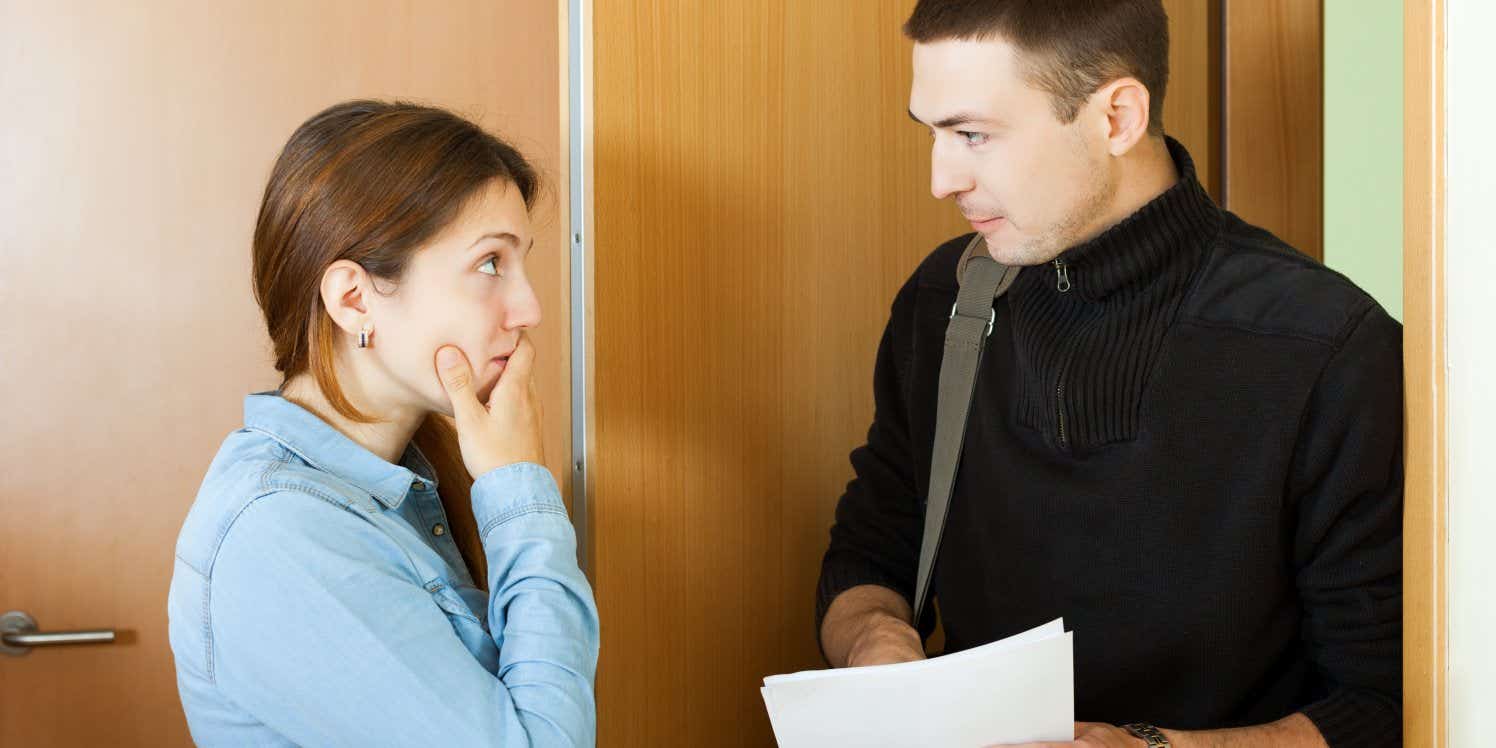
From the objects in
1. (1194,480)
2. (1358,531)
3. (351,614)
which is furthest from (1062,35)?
(351,614)

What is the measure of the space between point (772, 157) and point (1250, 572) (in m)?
0.82

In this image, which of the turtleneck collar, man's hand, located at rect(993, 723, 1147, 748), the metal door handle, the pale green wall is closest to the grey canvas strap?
the turtleneck collar

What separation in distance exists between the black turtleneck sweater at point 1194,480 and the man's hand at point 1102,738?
0.55ft

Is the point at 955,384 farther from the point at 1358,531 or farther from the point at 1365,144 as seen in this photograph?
the point at 1365,144

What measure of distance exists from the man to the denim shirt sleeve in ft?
1.85

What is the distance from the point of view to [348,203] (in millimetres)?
1195

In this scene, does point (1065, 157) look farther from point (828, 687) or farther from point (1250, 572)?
point (828, 687)

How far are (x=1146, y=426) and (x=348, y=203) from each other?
90cm

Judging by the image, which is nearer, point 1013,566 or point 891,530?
point 1013,566

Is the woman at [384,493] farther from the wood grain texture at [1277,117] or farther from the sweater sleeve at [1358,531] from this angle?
the wood grain texture at [1277,117]

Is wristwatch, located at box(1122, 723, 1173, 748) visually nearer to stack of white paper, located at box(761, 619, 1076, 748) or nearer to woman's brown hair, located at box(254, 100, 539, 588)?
stack of white paper, located at box(761, 619, 1076, 748)

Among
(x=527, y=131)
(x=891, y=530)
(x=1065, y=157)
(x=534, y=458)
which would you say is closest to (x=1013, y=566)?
(x=891, y=530)

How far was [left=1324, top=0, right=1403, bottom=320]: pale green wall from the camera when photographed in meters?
2.13

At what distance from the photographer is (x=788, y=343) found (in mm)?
1820
